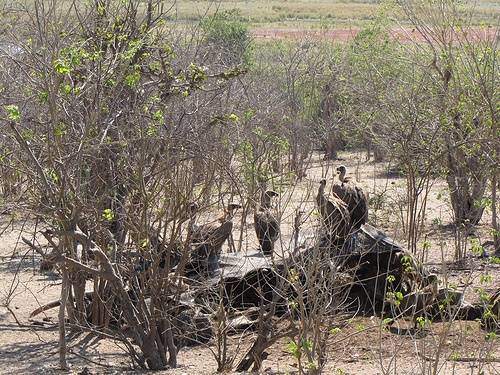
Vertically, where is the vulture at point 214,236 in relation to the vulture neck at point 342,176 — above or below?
below

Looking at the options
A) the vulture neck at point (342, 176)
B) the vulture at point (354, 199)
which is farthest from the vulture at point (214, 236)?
the vulture neck at point (342, 176)

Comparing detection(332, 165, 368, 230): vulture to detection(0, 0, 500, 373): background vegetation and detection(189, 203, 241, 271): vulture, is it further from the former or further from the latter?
detection(189, 203, 241, 271): vulture

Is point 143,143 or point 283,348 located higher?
point 143,143

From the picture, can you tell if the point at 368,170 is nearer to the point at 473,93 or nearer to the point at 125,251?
the point at 473,93

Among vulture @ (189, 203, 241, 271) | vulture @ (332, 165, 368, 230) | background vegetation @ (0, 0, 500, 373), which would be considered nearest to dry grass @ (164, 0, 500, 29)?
background vegetation @ (0, 0, 500, 373)

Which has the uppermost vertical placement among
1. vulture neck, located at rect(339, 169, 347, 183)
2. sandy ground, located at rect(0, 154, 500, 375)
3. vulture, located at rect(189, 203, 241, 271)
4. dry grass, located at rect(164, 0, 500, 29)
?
dry grass, located at rect(164, 0, 500, 29)

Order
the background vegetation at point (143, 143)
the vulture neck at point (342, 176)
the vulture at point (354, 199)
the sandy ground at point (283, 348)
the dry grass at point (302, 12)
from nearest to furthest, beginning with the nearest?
1. the background vegetation at point (143, 143)
2. the sandy ground at point (283, 348)
3. the vulture at point (354, 199)
4. the vulture neck at point (342, 176)
5. the dry grass at point (302, 12)

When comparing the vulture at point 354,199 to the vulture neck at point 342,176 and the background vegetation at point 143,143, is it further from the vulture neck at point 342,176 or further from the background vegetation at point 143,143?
the background vegetation at point 143,143

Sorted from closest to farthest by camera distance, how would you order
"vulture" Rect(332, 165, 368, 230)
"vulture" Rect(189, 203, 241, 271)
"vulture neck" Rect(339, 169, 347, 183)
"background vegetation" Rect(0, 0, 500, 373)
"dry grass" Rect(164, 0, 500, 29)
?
1. "background vegetation" Rect(0, 0, 500, 373)
2. "vulture" Rect(189, 203, 241, 271)
3. "vulture" Rect(332, 165, 368, 230)
4. "vulture neck" Rect(339, 169, 347, 183)
5. "dry grass" Rect(164, 0, 500, 29)

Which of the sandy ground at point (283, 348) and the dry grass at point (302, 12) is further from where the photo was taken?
the dry grass at point (302, 12)

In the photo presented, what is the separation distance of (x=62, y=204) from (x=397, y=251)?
3621 mm

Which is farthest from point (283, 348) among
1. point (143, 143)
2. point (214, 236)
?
point (143, 143)

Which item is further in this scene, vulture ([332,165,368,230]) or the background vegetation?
vulture ([332,165,368,230])

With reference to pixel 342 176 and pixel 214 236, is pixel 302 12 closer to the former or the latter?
pixel 342 176
